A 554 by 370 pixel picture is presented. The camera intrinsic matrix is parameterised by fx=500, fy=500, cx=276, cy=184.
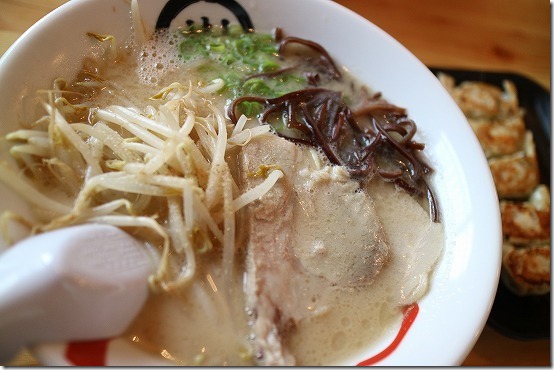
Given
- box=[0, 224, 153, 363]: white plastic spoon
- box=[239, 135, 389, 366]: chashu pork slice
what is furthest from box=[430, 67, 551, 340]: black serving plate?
box=[0, 224, 153, 363]: white plastic spoon

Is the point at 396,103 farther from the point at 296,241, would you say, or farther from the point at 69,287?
the point at 69,287

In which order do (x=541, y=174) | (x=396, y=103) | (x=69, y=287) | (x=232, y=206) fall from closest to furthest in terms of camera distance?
(x=69, y=287) → (x=232, y=206) → (x=396, y=103) → (x=541, y=174)

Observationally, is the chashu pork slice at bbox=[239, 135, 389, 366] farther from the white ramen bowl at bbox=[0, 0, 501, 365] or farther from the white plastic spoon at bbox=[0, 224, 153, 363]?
the white plastic spoon at bbox=[0, 224, 153, 363]

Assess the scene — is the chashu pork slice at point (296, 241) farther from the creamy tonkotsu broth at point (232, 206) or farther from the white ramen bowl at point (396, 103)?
the white ramen bowl at point (396, 103)

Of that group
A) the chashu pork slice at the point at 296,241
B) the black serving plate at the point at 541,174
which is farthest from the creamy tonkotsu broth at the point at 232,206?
the black serving plate at the point at 541,174

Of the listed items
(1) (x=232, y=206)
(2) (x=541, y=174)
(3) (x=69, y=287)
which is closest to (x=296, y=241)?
(1) (x=232, y=206)

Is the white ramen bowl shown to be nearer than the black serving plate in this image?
Yes
